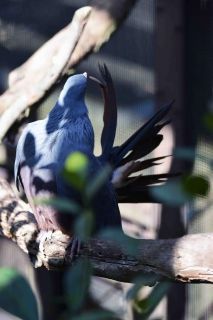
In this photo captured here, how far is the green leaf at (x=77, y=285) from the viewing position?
348 mm

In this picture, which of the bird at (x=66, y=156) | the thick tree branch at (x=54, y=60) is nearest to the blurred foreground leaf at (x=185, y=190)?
the bird at (x=66, y=156)

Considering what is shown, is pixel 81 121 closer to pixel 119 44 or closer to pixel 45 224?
pixel 45 224

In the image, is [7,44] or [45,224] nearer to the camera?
[45,224]

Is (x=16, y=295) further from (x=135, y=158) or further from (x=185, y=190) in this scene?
(x=135, y=158)

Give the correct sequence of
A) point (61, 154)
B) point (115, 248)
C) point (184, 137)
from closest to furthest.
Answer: point (115, 248) < point (61, 154) < point (184, 137)

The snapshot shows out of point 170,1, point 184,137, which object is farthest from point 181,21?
point 184,137

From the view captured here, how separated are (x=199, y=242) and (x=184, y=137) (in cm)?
98

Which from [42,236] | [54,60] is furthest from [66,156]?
[54,60]

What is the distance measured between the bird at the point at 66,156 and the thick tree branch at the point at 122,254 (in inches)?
2.0

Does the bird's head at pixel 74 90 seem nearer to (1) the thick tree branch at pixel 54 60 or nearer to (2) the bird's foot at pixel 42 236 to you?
(1) the thick tree branch at pixel 54 60

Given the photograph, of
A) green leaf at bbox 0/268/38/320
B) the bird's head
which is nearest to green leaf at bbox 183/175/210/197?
green leaf at bbox 0/268/38/320

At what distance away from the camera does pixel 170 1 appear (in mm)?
2109

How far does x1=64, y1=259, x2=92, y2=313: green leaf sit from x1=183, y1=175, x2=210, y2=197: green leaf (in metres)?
0.07

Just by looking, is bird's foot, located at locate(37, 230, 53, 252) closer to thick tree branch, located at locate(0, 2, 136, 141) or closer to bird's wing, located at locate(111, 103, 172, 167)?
bird's wing, located at locate(111, 103, 172, 167)
